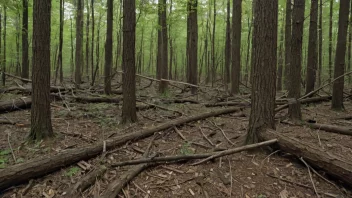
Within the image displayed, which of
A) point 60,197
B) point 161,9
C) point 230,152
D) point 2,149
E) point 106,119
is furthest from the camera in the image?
point 161,9

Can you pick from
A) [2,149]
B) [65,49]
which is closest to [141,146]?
[2,149]

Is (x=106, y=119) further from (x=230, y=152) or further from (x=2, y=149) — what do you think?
(x=230, y=152)

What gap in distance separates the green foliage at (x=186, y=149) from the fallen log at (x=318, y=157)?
1426mm

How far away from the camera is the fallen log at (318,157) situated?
336cm

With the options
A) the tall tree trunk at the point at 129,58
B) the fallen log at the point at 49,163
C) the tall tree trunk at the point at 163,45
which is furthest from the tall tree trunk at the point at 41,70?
the tall tree trunk at the point at 163,45

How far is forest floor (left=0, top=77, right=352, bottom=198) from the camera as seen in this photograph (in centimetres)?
347

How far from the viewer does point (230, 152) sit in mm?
4078

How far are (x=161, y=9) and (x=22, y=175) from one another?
32.4ft

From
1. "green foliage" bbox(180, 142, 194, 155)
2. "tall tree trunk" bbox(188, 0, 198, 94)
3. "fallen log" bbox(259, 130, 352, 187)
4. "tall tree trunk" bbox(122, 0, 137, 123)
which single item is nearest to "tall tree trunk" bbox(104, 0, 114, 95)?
"tall tree trunk" bbox(122, 0, 137, 123)

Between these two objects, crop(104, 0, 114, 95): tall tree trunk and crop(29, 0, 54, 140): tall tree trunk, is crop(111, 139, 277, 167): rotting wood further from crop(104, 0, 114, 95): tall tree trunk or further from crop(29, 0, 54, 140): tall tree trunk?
crop(104, 0, 114, 95): tall tree trunk

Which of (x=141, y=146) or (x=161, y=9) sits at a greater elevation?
(x=161, y=9)

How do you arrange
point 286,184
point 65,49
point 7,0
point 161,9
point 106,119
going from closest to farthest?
point 286,184 < point 106,119 < point 7,0 < point 161,9 < point 65,49

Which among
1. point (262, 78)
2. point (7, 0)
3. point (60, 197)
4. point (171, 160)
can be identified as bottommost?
point (60, 197)

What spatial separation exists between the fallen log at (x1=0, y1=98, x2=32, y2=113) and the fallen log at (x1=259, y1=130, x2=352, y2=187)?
723 centimetres
